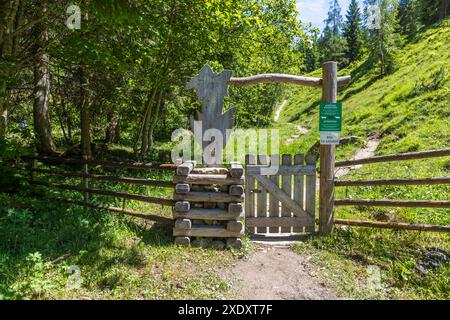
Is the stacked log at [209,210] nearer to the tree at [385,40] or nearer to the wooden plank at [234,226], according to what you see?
the wooden plank at [234,226]

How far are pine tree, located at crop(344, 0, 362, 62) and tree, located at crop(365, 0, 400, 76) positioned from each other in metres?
23.6

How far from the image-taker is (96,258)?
4.80 metres

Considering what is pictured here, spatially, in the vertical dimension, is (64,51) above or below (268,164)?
above

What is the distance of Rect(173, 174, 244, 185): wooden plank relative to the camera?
5.67m

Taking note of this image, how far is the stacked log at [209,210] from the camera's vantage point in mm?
5598

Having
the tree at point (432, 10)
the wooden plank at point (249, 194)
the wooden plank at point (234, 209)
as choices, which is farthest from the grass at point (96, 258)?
the tree at point (432, 10)

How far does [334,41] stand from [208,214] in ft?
207

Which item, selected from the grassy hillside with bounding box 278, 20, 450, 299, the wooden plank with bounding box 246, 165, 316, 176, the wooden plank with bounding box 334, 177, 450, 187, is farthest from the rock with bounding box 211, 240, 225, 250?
the wooden plank with bounding box 334, 177, 450, 187

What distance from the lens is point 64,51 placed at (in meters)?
7.29

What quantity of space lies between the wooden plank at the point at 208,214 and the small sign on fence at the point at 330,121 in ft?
6.88
